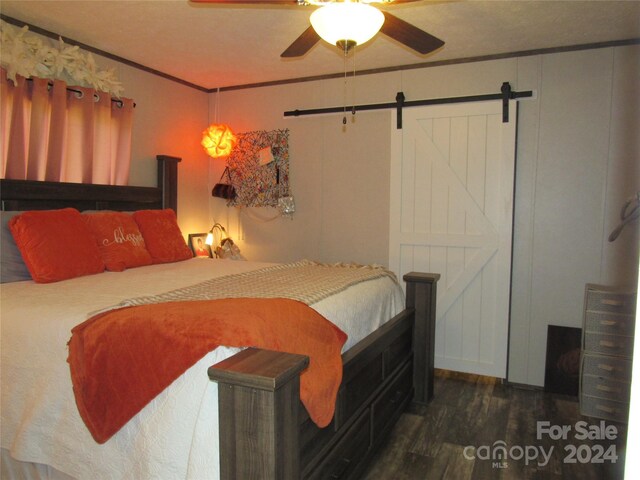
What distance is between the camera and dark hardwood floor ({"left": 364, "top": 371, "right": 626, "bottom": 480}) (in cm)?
222

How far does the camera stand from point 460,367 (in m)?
3.54

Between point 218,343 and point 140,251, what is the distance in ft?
5.72

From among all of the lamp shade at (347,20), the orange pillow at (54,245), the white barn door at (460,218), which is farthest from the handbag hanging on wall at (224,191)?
the lamp shade at (347,20)

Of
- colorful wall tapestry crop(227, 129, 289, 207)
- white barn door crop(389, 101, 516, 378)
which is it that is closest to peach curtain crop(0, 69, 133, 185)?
colorful wall tapestry crop(227, 129, 289, 207)

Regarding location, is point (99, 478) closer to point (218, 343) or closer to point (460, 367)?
point (218, 343)

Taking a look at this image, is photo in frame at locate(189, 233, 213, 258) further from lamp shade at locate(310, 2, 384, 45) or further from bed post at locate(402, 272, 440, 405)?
lamp shade at locate(310, 2, 384, 45)

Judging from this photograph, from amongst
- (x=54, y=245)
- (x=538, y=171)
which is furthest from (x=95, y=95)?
(x=538, y=171)

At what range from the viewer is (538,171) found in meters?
3.28

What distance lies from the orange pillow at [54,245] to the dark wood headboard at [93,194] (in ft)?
1.25

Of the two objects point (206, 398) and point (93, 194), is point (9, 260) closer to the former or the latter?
point (93, 194)

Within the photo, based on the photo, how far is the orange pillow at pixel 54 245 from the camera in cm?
230

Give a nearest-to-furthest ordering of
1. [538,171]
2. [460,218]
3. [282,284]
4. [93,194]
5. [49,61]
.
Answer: [282,284] < [49,61] < [93,194] < [538,171] < [460,218]

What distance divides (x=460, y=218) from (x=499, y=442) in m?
1.63

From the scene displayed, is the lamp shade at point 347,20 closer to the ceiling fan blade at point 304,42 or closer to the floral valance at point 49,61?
the ceiling fan blade at point 304,42
